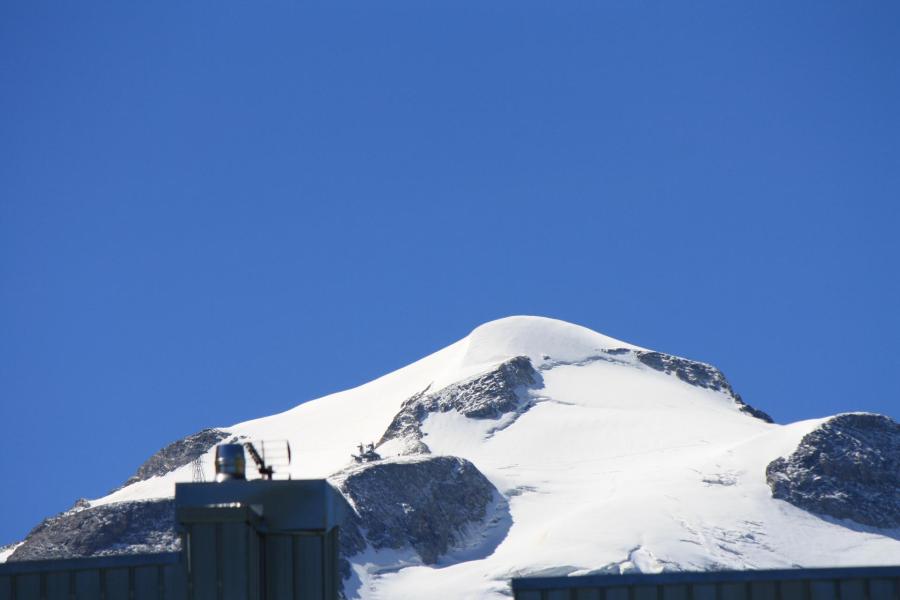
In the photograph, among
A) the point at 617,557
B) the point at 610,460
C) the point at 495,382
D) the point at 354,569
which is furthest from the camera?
the point at 495,382

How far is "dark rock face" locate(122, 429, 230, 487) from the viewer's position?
628ft

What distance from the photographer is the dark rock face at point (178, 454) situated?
19150cm

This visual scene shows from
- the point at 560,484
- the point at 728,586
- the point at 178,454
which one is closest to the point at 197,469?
the point at 178,454

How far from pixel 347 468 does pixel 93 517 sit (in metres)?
22.2

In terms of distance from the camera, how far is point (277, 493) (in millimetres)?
23562

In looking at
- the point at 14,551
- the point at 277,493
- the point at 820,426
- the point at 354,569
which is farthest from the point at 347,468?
the point at 277,493

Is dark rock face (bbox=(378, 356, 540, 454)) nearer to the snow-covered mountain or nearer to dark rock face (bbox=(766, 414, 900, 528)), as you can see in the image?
the snow-covered mountain

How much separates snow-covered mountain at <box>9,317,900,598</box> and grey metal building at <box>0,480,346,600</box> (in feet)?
370

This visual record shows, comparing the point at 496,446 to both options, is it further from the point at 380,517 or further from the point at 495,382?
the point at 380,517

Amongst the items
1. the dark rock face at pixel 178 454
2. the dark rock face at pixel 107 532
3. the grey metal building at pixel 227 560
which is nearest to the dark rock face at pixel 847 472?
the dark rock face at pixel 107 532

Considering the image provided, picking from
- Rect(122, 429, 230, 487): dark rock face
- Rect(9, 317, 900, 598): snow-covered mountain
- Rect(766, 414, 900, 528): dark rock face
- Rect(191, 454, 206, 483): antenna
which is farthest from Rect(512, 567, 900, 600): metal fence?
Rect(122, 429, 230, 487): dark rock face

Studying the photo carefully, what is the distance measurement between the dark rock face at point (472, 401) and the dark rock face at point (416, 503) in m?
15.7

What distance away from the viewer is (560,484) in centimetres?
16475

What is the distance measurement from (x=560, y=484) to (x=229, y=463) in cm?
14118
